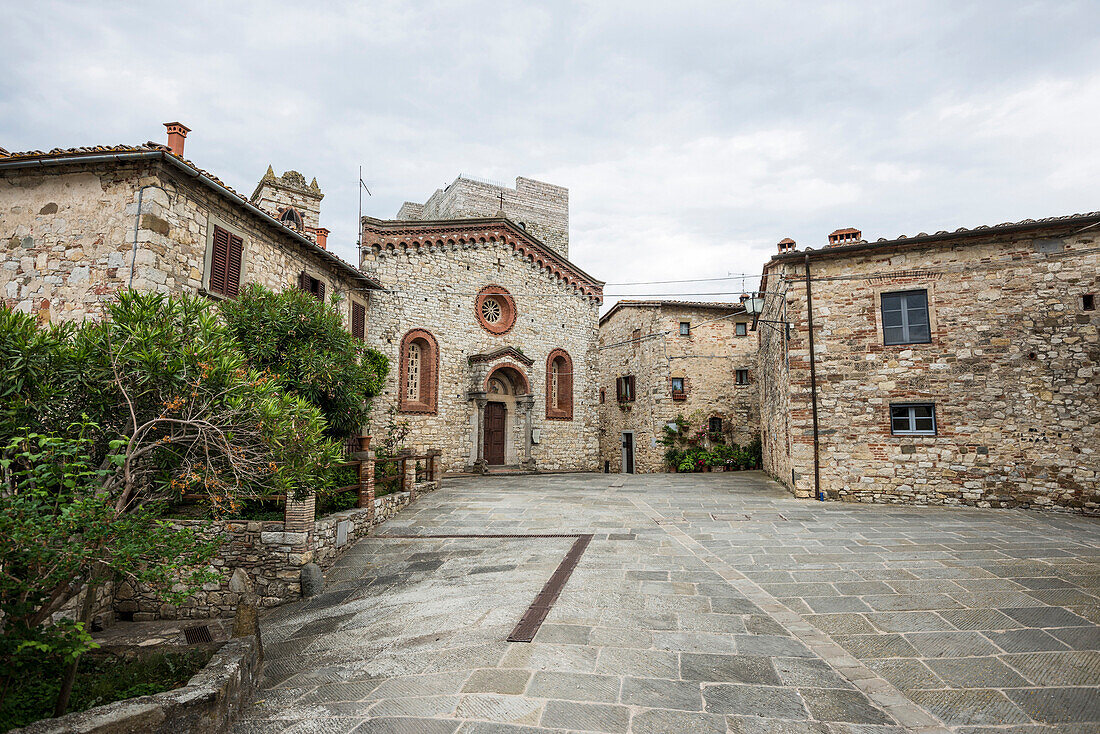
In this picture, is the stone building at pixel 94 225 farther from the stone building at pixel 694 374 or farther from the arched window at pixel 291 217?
the stone building at pixel 694 374

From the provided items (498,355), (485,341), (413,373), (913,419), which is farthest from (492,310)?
(913,419)

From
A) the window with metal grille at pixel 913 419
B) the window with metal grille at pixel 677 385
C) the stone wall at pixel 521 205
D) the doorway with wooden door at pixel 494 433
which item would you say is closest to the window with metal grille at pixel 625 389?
the window with metal grille at pixel 677 385

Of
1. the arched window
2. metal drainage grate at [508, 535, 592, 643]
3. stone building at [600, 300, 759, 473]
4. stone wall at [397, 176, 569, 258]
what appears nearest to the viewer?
metal drainage grate at [508, 535, 592, 643]

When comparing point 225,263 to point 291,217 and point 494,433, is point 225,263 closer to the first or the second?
point 291,217

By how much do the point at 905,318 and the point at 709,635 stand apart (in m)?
9.82

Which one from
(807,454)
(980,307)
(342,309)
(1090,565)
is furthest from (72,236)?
(980,307)

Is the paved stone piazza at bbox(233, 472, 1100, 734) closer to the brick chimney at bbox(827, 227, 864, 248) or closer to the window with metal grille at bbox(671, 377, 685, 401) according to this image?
the brick chimney at bbox(827, 227, 864, 248)

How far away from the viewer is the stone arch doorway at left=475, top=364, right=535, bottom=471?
18469 millimetres

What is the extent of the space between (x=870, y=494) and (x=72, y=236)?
1514 centimetres

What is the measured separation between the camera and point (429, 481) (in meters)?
13.5

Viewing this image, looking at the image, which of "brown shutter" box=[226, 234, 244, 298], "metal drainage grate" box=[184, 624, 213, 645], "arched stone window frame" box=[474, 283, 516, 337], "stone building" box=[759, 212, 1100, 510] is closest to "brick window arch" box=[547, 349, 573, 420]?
"arched stone window frame" box=[474, 283, 516, 337]

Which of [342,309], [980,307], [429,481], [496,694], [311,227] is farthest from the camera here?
[311,227]

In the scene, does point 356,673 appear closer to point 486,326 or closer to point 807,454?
point 807,454

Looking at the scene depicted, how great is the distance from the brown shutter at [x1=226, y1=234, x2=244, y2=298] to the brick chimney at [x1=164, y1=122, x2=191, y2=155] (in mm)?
1631
